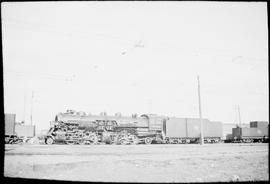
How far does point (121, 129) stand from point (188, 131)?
1030cm

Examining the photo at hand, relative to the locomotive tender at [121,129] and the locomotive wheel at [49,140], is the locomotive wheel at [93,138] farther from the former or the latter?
the locomotive wheel at [49,140]

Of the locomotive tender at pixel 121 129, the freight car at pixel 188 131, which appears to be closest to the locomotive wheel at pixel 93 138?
the locomotive tender at pixel 121 129

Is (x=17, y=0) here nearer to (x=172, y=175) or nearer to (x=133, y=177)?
(x=133, y=177)

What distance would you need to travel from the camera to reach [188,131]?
33156 millimetres

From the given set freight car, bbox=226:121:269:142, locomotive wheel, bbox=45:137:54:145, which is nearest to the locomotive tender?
locomotive wheel, bbox=45:137:54:145

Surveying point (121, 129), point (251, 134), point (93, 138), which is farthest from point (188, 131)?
point (251, 134)

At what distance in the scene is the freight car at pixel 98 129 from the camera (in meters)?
25.1

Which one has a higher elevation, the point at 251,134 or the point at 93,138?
the point at 93,138

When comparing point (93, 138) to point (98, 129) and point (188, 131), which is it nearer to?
point (98, 129)

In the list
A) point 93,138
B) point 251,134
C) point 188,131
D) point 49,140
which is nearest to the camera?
point 49,140

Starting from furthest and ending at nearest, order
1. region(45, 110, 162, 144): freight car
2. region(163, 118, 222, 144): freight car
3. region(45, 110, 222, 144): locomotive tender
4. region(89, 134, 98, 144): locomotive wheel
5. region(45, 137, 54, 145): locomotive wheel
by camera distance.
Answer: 1. region(163, 118, 222, 144): freight car
2. region(89, 134, 98, 144): locomotive wheel
3. region(45, 110, 222, 144): locomotive tender
4. region(45, 110, 162, 144): freight car
5. region(45, 137, 54, 145): locomotive wheel

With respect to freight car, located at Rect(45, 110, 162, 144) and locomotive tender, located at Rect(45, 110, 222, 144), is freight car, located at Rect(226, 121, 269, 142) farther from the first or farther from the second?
freight car, located at Rect(45, 110, 162, 144)

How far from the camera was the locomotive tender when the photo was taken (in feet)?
82.8

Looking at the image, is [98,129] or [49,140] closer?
[49,140]
